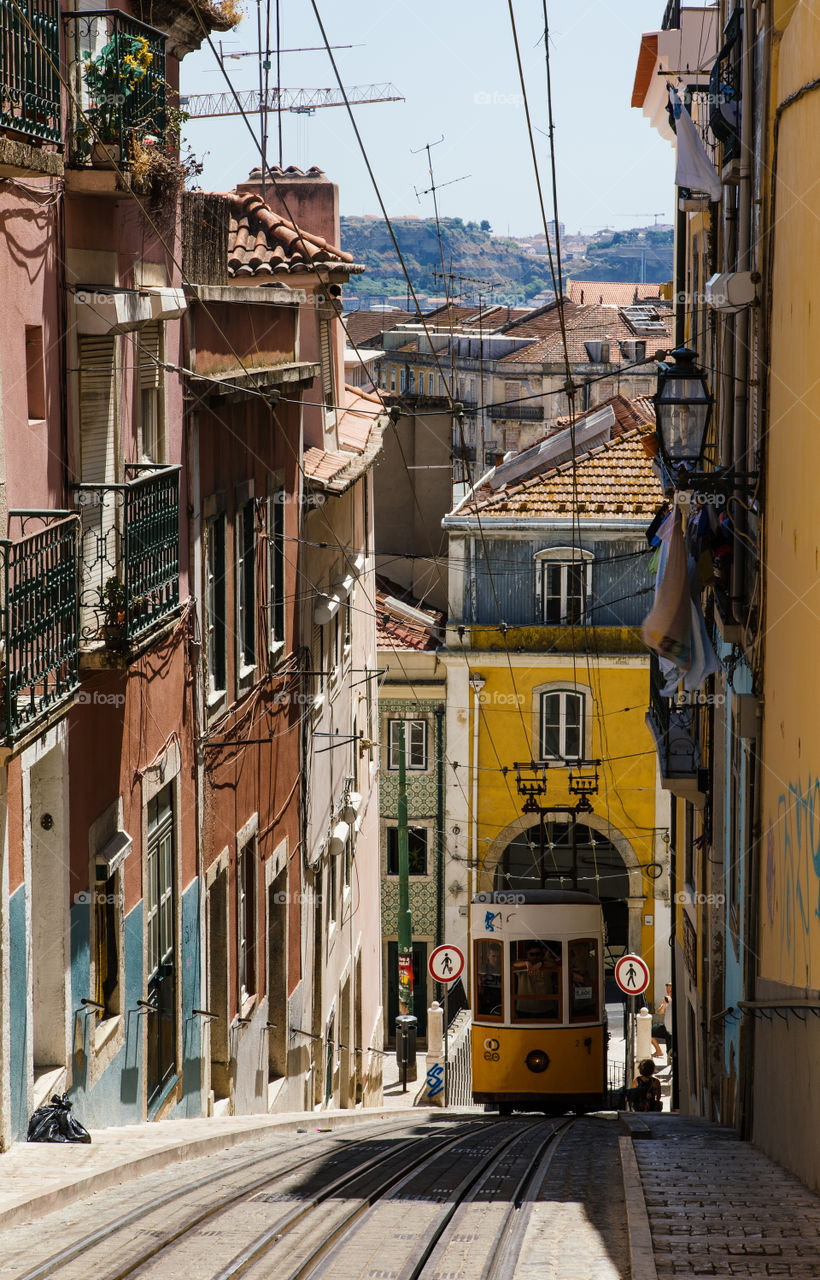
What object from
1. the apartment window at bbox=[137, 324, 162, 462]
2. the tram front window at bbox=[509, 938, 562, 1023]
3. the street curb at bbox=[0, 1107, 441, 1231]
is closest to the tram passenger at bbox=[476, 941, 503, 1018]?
the tram front window at bbox=[509, 938, 562, 1023]

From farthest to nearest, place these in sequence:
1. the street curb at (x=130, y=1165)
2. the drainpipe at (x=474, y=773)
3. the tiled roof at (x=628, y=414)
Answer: the tiled roof at (x=628, y=414) → the drainpipe at (x=474, y=773) → the street curb at (x=130, y=1165)

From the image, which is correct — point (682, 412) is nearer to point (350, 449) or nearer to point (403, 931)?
point (350, 449)

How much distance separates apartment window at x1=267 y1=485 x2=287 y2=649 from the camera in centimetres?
1655

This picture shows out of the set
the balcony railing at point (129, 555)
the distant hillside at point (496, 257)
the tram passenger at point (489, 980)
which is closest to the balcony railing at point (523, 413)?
the tram passenger at point (489, 980)

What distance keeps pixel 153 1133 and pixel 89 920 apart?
1.67 metres

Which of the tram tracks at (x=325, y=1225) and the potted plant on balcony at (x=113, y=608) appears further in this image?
the potted plant on balcony at (x=113, y=608)

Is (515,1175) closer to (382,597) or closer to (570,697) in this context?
(570,697)

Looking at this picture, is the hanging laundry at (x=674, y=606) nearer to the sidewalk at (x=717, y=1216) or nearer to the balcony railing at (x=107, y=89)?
the sidewalk at (x=717, y=1216)

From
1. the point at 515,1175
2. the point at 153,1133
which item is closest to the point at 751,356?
the point at 515,1175

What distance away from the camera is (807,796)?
902 cm

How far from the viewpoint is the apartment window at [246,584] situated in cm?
1506

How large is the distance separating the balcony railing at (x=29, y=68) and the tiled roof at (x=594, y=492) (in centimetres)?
2128

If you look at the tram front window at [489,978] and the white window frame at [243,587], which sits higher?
the white window frame at [243,587]

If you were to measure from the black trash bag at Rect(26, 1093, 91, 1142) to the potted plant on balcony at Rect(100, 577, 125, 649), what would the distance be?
106 inches
